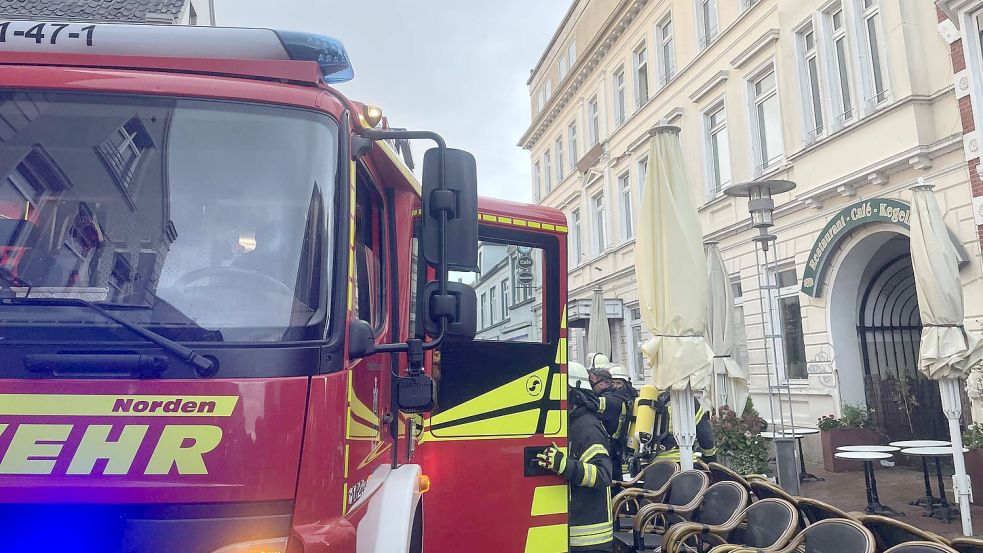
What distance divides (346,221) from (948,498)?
889cm

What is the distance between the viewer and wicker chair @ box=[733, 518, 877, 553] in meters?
3.55

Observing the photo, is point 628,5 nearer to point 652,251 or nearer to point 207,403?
point 652,251

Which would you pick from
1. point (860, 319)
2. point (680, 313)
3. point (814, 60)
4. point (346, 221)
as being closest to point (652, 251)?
point (680, 313)

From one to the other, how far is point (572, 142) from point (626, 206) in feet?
20.1

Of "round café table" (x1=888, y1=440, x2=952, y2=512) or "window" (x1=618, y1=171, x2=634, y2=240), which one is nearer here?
"round café table" (x1=888, y1=440, x2=952, y2=512)

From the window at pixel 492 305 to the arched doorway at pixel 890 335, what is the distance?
9427 mm

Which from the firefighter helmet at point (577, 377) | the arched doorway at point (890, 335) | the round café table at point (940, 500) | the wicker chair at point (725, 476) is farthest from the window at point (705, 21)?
the firefighter helmet at point (577, 377)

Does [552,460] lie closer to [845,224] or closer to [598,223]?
[845,224]

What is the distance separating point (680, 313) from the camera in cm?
579

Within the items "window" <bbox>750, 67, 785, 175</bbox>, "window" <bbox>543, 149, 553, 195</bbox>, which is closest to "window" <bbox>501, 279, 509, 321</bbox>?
"window" <bbox>750, 67, 785, 175</bbox>

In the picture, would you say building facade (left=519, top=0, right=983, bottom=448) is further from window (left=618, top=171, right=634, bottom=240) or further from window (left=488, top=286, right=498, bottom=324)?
window (left=488, top=286, right=498, bottom=324)

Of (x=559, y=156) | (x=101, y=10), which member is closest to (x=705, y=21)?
(x=559, y=156)

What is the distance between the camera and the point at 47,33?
2320 mm

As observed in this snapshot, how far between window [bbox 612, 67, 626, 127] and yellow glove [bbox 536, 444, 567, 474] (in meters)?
19.0
